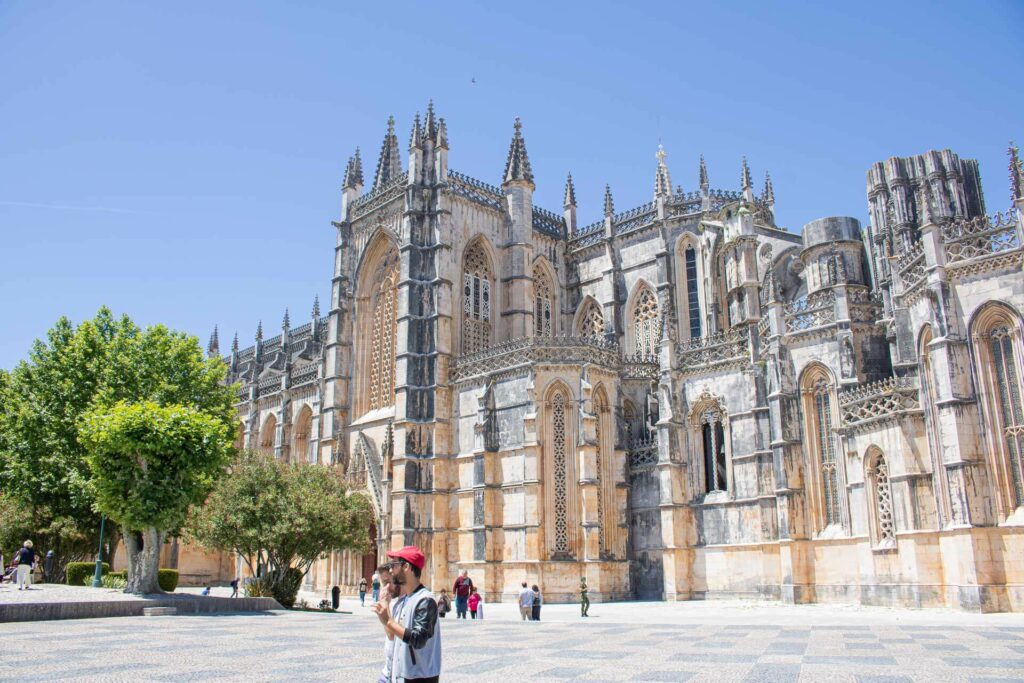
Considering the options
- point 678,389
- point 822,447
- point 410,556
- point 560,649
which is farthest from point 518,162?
point 410,556

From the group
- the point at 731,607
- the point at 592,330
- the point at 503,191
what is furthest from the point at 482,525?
the point at 503,191

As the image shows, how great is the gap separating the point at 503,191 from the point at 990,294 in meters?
26.5

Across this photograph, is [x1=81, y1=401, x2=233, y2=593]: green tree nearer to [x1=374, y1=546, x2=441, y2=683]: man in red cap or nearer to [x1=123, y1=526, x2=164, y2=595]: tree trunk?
[x1=123, y1=526, x2=164, y2=595]: tree trunk

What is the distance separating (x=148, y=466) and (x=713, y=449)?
2164 cm

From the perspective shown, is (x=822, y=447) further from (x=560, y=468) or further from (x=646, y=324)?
(x=646, y=324)

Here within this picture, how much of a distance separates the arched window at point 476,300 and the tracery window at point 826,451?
17.3m

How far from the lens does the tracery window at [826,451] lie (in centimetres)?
2937

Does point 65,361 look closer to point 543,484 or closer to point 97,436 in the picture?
point 97,436

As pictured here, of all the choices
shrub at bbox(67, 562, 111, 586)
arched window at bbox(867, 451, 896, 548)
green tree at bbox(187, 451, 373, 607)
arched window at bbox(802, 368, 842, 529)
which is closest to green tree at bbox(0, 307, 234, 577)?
shrub at bbox(67, 562, 111, 586)

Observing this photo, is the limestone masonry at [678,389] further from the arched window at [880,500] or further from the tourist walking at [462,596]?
the tourist walking at [462,596]

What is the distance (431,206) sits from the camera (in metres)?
41.7

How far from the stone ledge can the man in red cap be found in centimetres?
1809

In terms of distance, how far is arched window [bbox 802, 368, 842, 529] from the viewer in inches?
1158

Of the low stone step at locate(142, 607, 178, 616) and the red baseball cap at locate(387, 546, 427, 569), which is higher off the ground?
the red baseball cap at locate(387, 546, 427, 569)
